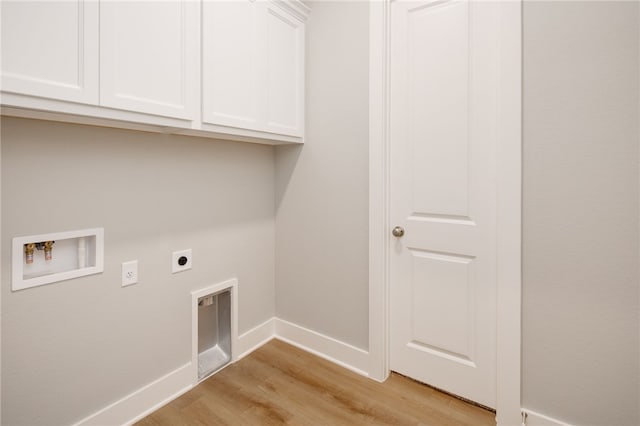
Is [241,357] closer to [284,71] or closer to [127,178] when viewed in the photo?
[127,178]

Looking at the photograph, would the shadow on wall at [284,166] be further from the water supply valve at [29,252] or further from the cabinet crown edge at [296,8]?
the water supply valve at [29,252]

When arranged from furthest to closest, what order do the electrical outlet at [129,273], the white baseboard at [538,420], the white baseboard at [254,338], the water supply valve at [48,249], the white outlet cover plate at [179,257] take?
the white baseboard at [254,338]
the white outlet cover plate at [179,257]
the electrical outlet at [129,273]
the white baseboard at [538,420]
the water supply valve at [48,249]

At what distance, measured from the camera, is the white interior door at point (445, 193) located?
1586mm

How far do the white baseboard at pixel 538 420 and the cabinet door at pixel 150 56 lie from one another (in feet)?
6.90

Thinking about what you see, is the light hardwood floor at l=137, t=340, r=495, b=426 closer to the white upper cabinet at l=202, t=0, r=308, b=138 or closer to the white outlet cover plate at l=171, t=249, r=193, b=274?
the white outlet cover plate at l=171, t=249, r=193, b=274

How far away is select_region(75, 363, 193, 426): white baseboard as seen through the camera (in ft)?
4.82

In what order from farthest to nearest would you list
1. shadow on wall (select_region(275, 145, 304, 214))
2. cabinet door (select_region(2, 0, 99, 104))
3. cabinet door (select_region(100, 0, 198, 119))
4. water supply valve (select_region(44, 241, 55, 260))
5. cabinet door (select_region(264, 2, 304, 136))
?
1. shadow on wall (select_region(275, 145, 304, 214))
2. cabinet door (select_region(264, 2, 304, 136))
3. water supply valve (select_region(44, 241, 55, 260))
4. cabinet door (select_region(100, 0, 198, 119))
5. cabinet door (select_region(2, 0, 99, 104))

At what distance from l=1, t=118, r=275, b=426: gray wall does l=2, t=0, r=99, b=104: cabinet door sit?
0.30 m

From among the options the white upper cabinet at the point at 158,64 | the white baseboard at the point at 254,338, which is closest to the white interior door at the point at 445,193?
the white upper cabinet at the point at 158,64

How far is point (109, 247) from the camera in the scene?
148cm

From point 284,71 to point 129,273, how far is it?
1443 mm

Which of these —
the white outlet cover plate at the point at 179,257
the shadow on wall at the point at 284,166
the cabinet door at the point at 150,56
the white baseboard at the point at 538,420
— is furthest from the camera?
the shadow on wall at the point at 284,166

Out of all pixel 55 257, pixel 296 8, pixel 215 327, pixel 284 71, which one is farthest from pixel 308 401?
pixel 296 8

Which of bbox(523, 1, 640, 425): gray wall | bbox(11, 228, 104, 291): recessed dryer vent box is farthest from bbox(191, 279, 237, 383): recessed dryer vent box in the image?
bbox(523, 1, 640, 425): gray wall
